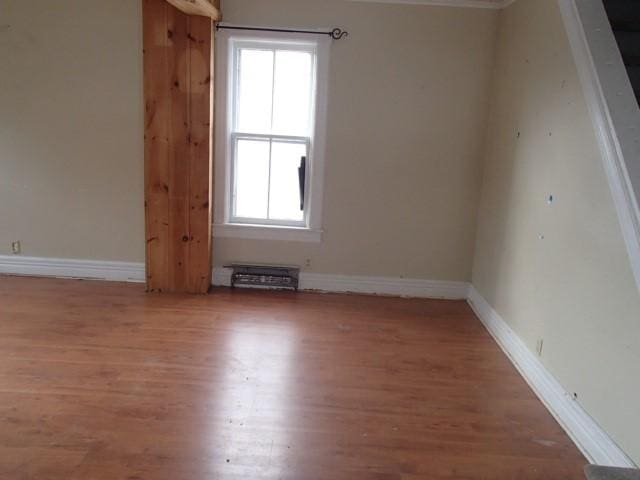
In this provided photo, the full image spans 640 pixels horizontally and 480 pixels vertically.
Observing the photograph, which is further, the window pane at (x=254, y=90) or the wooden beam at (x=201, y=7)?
the window pane at (x=254, y=90)

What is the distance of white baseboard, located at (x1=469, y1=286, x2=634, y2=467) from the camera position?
6.93 ft

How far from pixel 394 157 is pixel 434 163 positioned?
0.34m

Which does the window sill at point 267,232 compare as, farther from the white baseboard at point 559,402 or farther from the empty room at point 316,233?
the white baseboard at point 559,402

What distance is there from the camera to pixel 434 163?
13.8 feet

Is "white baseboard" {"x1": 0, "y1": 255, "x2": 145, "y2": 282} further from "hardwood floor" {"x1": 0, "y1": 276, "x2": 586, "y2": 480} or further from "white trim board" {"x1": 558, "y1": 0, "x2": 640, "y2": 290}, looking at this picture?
"white trim board" {"x1": 558, "y1": 0, "x2": 640, "y2": 290}

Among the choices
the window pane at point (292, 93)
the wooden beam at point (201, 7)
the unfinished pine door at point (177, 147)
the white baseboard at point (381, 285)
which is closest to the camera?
the wooden beam at point (201, 7)

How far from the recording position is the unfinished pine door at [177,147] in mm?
3896

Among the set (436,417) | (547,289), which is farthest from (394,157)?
(436,417)

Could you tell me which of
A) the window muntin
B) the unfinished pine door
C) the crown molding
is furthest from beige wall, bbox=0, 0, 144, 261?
the crown molding

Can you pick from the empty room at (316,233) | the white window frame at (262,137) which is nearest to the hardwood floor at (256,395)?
the empty room at (316,233)

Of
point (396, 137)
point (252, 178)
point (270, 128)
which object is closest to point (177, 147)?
point (252, 178)

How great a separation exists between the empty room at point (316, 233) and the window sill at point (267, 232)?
0.02 meters

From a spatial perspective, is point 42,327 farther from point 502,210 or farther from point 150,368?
point 502,210

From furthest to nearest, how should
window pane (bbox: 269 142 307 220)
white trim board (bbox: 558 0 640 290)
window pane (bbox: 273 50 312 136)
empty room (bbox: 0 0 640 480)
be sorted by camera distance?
window pane (bbox: 269 142 307 220), window pane (bbox: 273 50 312 136), empty room (bbox: 0 0 640 480), white trim board (bbox: 558 0 640 290)
